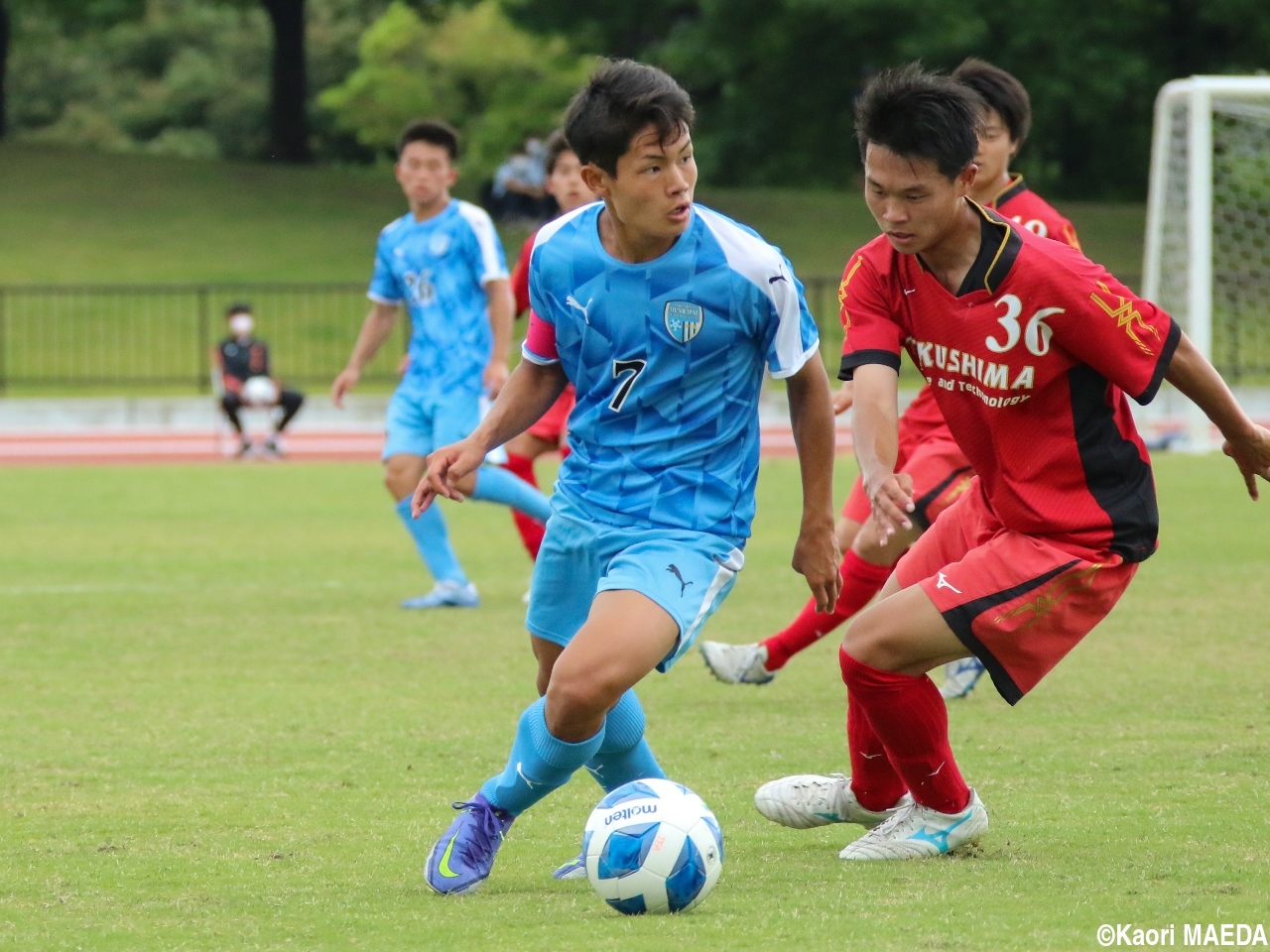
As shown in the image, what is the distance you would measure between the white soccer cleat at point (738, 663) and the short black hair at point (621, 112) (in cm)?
281

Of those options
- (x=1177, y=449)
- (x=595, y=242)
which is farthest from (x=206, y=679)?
(x=1177, y=449)

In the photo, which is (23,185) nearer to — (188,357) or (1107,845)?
(188,357)

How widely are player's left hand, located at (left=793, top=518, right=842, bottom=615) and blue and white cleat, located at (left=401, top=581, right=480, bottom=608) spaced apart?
4.97 meters

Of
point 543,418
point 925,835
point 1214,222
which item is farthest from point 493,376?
point 1214,222

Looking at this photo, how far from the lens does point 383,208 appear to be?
122 feet

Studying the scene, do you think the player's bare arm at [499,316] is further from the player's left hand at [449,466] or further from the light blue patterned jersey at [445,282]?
the player's left hand at [449,466]

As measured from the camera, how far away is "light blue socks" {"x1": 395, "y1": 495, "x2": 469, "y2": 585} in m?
9.16

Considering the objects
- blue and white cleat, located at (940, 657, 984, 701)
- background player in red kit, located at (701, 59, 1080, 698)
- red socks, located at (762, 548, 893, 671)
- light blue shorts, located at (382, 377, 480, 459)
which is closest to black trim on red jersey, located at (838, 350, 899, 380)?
background player in red kit, located at (701, 59, 1080, 698)

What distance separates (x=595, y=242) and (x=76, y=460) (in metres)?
15.7

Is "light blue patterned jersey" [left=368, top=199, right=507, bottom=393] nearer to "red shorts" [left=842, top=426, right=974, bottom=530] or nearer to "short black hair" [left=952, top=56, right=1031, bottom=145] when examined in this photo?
"red shorts" [left=842, top=426, right=974, bottom=530]

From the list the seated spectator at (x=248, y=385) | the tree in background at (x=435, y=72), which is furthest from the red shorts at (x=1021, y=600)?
the tree in background at (x=435, y=72)

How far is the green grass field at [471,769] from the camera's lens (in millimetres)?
3898

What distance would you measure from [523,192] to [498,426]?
89.6ft

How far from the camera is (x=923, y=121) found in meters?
4.15
